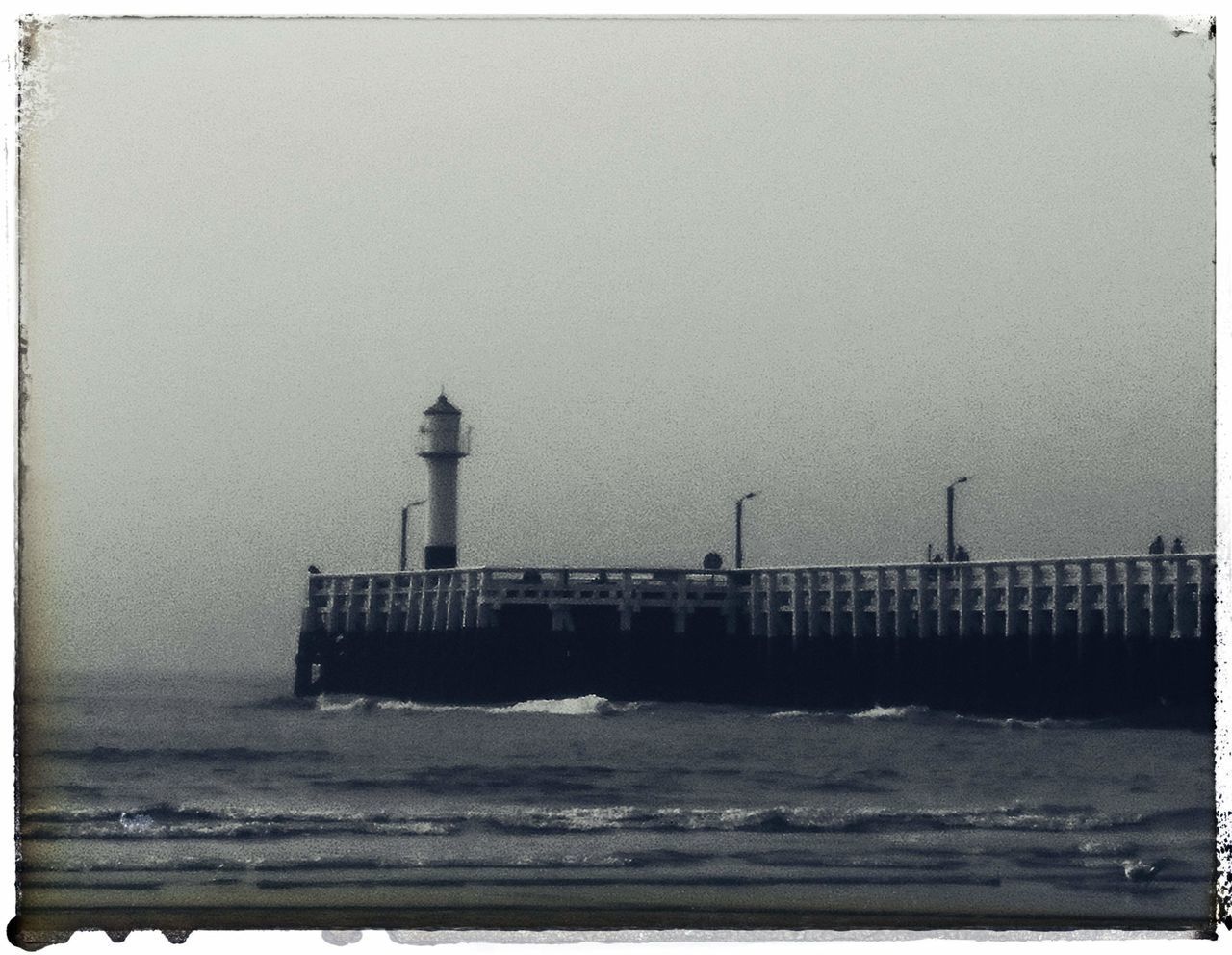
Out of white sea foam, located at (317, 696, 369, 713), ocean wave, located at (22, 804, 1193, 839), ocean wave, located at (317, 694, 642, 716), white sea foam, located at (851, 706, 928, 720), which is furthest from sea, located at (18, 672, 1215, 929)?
white sea foam, located at (317, 696, 369, 713)

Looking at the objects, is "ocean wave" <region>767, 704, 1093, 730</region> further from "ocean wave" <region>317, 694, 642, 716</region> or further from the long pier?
"ocean wave" <region>317, 694, 642, 716</region>

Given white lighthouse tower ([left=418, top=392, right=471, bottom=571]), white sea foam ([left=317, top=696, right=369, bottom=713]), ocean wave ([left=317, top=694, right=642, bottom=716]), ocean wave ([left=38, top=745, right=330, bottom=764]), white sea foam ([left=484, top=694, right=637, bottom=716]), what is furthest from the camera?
white sea foam ([left=317, top=696, right=369, bottom=713])

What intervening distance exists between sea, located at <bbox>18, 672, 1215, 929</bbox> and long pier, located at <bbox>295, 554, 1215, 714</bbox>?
1076 mm

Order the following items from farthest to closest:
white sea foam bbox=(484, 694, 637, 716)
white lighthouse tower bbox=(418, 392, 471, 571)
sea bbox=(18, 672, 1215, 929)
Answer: white sea foam bbox=(484, 694, 637, 716), white lighthouse tower bbox=(418, 392, 471, 571), sea bbox=(18, 672, 1215, 929)

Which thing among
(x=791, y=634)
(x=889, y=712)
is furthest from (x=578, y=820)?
(x=791, y=634)

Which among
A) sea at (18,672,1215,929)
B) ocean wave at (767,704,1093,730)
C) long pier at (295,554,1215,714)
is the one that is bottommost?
sea at (18,672,1215,929)

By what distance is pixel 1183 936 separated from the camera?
39.1 feet

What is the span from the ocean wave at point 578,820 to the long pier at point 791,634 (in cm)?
120

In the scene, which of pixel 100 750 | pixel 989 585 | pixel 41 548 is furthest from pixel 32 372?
pixel 989 585

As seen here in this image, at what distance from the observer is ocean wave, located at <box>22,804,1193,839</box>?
43.4 feet

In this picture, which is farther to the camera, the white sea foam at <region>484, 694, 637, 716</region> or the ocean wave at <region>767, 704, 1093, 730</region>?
the white sea foam at <region>484, 694, 637, 716</region>

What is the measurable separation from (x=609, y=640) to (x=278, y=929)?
11.5m

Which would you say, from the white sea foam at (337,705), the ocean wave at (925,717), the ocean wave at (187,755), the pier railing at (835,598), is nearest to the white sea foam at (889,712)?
the ocean wave at (925,717)

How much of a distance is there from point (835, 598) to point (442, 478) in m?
3.70
